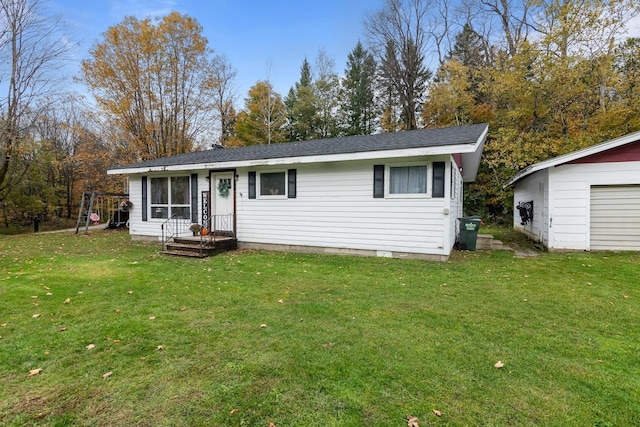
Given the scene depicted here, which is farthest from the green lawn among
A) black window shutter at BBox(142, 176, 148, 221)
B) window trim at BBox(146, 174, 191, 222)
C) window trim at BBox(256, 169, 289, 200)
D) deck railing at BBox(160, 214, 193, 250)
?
black window shutter at BBox(142, 176, 148, 221)

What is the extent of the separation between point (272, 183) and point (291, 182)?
70 centimetres

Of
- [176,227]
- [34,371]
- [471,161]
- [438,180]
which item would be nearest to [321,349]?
[34,371]

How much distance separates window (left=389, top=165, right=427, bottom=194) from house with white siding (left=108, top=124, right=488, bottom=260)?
23 mm

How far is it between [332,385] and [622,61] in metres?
19.1

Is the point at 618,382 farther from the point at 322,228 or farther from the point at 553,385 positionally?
the point at 322,228

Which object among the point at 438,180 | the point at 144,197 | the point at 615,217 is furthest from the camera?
the point at 144,197

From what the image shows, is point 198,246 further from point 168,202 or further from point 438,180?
point 438,180

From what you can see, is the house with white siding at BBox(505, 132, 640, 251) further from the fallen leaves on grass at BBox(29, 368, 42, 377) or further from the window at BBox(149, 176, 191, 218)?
the window at BBox(149, 176, 191, 218)

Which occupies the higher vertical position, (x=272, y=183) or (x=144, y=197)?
(x=272, y=183)

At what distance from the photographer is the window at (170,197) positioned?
419 inches

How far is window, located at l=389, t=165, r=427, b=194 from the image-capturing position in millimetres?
7547

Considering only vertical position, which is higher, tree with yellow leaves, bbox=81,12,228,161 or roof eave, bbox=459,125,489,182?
tree with yellow leaves, bbox=81,12,228,161

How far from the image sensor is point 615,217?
26.9 ft

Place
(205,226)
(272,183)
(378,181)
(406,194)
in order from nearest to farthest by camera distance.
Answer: (406,194)
(378,181)
(272,183)
(205,226)
